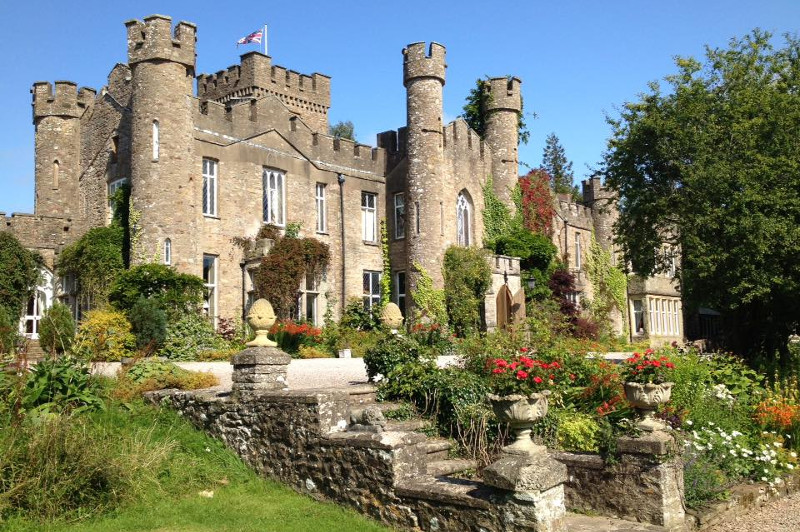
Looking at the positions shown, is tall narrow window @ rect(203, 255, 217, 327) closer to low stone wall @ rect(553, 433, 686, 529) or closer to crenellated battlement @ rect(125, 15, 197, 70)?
crenellated battlement @ rect(125, 15, 197, 70)

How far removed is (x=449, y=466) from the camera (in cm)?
893

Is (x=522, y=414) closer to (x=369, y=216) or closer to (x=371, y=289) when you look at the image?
(x=371, y=289)

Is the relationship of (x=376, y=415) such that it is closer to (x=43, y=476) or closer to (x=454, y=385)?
(x=454, y=385)

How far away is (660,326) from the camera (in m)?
37.4

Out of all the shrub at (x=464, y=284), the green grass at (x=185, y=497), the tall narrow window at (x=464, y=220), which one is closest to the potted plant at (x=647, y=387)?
the green grass at (x=185, y=497)

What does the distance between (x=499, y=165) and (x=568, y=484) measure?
22.5 metres

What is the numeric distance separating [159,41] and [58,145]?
6.00 m

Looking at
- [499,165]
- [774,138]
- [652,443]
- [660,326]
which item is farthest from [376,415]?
[660,326]

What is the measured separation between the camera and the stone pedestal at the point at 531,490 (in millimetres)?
6949

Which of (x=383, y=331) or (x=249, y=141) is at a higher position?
(x=249, y=141)

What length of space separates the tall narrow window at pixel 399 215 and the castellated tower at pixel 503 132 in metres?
4.29

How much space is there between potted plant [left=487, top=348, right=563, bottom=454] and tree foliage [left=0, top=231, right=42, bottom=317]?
1663cm

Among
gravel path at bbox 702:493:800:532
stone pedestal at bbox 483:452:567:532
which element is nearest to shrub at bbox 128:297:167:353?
stone pedestal at bbox 483:452:567:532

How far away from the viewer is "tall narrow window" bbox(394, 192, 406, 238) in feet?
91.1
